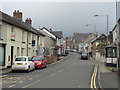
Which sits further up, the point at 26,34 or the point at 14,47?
the point at 26,34

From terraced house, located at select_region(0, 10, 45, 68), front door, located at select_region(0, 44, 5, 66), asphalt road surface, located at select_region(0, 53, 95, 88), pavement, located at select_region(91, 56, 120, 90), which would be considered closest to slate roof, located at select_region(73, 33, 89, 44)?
terraced house, located at select_region(0, 10, 45, 68)

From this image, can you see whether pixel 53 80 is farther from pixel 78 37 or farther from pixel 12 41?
pixel 78 37

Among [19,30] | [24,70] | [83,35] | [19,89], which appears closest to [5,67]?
[24,70]

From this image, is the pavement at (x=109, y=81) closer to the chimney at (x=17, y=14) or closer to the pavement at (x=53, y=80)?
the pavement at (x=53, y=80)

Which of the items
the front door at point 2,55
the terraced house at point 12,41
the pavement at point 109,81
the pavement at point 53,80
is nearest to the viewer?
the pavement at point 109,81

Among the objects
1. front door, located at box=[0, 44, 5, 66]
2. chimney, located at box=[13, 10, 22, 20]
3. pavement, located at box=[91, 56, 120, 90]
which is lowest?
pavement, located at box=[91, 56, 120, 90]

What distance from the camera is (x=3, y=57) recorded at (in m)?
21.3

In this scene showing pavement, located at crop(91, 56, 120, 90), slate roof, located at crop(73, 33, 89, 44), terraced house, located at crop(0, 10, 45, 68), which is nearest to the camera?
pavement, located at crop(91, 56, 120, 90)

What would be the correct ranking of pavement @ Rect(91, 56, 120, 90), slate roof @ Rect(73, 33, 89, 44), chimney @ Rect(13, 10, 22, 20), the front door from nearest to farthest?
pavement @ Rect(91, 56, 120, 90), the front door, chimney @ Rect(13, 10, 22, 20), slate roof @ Rect(73, 33, 89, 44)

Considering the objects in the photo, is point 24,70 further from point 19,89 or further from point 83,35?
point 83,35

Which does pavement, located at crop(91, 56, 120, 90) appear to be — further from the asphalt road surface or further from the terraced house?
the terraced house

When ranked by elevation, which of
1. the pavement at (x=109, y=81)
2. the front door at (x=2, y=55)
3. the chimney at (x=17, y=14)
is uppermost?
the chimney at (x=17, y=14)

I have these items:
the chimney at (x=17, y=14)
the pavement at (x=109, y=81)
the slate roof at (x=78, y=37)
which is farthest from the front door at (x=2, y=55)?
the slate roof at (x=78, y=37)

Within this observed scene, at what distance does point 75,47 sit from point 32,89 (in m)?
119
